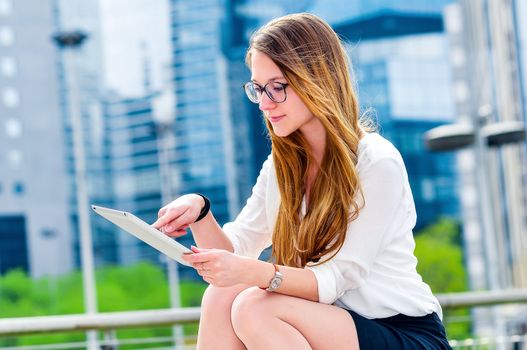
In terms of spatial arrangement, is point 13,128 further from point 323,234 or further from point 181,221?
point 323,234

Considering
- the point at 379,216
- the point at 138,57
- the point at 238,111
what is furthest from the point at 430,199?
the point at 379,216

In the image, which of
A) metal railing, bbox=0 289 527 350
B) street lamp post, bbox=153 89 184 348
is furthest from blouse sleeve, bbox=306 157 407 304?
street lamp post, bbox=153 89 184 348

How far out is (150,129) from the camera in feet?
108

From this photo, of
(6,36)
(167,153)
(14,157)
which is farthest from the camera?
(6,36)

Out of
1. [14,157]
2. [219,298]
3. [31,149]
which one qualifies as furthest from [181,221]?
[31,149]

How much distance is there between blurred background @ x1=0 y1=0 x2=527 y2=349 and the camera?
30.2 meters

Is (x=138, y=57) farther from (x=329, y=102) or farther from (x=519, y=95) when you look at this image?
(x=329, y=102)

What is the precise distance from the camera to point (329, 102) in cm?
209

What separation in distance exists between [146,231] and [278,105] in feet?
1.41

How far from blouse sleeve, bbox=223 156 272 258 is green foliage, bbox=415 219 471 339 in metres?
27.4

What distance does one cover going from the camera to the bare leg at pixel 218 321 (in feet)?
6.73

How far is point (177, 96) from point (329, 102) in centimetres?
3090

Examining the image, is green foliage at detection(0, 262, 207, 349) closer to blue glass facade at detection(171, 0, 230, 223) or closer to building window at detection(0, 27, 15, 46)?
blue glass facade at detection(171, 0, 230, 223)

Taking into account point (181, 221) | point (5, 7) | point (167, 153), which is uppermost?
point (5, 7)
